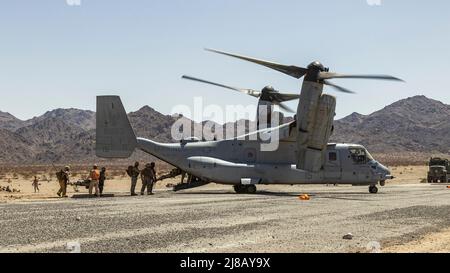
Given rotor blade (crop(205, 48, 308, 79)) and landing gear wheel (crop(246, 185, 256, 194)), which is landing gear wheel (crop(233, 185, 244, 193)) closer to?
landing gear wheel (crop(246, 185, 256, 194))

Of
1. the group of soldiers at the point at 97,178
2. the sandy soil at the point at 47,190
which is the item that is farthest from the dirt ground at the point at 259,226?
the sandy soil at the point at 47,190

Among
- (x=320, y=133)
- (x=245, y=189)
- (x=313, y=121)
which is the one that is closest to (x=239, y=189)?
(x=245, y=189)

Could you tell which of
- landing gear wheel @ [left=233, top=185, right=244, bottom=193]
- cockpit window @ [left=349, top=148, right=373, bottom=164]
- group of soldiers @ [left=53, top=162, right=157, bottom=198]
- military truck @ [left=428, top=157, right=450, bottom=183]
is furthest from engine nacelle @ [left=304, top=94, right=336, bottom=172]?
military truck @ [left=428, top=157, right=450, bottom=183]

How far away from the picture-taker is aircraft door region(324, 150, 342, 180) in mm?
30406

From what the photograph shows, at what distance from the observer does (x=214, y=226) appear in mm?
14383

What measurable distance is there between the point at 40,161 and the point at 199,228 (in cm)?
18169

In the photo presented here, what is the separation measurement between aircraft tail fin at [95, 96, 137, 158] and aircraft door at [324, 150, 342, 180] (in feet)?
Answer: 34.8

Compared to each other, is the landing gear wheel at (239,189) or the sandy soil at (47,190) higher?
the landing gear wheel at (239,189)

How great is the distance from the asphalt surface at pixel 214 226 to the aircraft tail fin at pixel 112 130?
30.3ft

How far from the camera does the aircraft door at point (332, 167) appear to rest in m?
30.4

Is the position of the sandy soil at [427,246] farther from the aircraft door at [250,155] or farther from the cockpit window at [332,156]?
the aircraft door at [250,155]

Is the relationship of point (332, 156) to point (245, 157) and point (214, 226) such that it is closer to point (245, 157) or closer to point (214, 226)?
point (245, 157)
